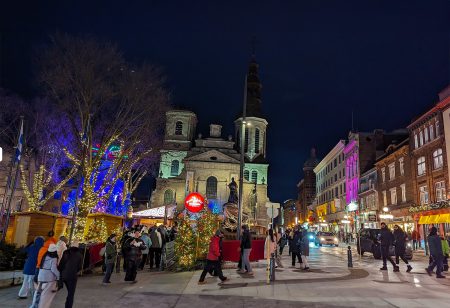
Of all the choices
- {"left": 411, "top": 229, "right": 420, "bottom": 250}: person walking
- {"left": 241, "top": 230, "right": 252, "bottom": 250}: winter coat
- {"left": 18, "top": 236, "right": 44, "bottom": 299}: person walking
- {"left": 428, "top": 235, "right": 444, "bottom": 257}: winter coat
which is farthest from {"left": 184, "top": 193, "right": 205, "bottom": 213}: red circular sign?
{"left": 411, "top": 229, "right": 420, "bottom": 250}: person walking

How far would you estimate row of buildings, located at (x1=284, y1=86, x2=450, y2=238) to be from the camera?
27641 mm

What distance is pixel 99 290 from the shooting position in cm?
938

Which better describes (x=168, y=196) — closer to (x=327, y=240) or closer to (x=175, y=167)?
(x=175, y=167)

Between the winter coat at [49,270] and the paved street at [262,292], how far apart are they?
152cm

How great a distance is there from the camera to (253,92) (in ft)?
245

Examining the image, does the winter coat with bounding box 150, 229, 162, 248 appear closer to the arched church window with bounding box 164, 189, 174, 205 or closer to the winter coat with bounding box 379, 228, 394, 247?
the winter coat with bounding box 379, 228, 394, 247

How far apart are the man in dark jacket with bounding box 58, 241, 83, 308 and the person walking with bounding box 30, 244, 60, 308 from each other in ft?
0.41

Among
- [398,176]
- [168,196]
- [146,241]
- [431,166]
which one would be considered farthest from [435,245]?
[168,196]

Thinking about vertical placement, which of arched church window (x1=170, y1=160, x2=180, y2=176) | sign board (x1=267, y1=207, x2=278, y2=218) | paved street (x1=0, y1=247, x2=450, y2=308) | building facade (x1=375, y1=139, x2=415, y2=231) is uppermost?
arched church window (x1=170, y1=160, x2=180, y2=176)

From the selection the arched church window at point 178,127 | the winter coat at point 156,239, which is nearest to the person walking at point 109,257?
the winter coat at point 156,239

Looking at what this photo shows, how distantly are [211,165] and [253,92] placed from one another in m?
21.9

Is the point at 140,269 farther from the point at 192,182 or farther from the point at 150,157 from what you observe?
the point at 192,182

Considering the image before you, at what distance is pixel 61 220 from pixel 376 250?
17634 mm

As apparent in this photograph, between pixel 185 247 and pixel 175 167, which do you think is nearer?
pixel 185 247
